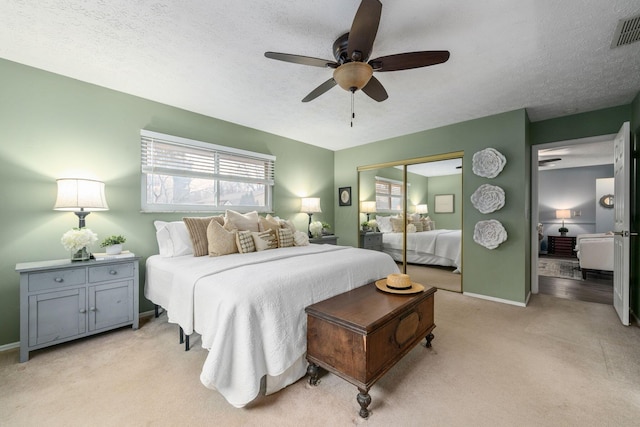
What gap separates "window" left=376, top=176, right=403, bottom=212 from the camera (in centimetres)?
466

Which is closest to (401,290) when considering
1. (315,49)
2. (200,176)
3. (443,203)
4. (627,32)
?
(315,49)

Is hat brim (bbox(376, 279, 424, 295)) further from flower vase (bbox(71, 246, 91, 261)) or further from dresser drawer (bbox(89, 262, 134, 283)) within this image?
flower vase (bbox(71, 246, 91, 261))

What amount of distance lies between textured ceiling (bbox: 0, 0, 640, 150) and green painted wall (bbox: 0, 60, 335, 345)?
0.59 ft

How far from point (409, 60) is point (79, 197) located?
3.07 metres

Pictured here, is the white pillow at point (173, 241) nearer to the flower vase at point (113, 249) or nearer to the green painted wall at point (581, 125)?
the flower vase at point (113, 249)

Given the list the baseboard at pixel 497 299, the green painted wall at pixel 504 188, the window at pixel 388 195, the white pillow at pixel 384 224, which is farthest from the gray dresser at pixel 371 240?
the baseboard at pixel 497 299

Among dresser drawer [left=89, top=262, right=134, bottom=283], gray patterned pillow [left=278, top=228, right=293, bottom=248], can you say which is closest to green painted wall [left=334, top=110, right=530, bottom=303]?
gray patterned pillow [left=278, top=228, right=293, bottom=248]

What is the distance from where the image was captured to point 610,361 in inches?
82.0

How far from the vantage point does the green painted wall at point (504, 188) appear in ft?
11.1

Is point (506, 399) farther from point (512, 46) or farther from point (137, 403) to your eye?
point (512, 46)

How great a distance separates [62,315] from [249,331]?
1.95m

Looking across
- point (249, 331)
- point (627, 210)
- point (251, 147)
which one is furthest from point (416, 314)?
point (251, 147)

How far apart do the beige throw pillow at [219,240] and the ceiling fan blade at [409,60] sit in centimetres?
221

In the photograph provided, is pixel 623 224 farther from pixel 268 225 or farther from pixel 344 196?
pixel 268 225
